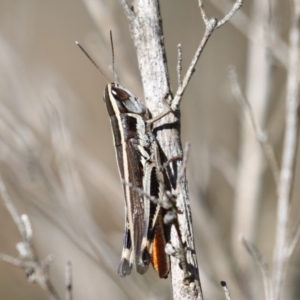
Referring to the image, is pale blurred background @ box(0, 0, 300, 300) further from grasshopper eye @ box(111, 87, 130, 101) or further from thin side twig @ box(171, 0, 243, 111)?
thin side twig @ box(171, 0, 243, 111)

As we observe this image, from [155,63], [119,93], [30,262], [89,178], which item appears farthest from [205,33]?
[89,178]

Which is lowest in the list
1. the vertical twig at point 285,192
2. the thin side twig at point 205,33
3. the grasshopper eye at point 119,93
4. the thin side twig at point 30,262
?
the thin side twig at point 30,262

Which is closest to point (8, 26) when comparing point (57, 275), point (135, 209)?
point (57, 275)

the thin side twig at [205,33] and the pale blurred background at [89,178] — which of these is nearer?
the thin side twig at [205,33]

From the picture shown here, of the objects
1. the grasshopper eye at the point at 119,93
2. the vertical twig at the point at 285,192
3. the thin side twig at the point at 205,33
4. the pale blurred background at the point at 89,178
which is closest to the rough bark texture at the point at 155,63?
the thin side twig at the point at 205,33

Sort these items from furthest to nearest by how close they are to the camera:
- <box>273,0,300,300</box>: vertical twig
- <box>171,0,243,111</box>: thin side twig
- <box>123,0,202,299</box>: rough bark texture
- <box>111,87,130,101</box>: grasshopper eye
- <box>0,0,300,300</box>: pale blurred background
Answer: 1. <box>0,0,300,300</box>: pale blurred background
2. <box>111,87,130,101</box>: grasshopper eye
3. <box>123,0,202,299</box>: rough bark texture
4. <box>171,0,243,111</box>: thin side twig
5. <box>273,0,300,300</box>: vertical twig

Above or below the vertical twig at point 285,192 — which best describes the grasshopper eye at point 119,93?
above

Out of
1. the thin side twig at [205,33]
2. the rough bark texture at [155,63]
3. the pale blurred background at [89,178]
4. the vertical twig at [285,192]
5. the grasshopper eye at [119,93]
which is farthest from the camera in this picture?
the pale blurred background at [89,178]

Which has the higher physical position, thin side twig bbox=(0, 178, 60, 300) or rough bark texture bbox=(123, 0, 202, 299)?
rough bark texture bbox=(123, 0, 202, 299)

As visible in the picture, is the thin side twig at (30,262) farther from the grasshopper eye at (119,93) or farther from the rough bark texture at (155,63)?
the grasshopper eye at (119,93)

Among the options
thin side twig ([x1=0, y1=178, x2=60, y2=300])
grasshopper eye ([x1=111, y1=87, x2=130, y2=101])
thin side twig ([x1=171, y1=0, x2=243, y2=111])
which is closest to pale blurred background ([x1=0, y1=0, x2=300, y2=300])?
grasshopper eye ([x1=111, y1=87, x2=130, y2=101])

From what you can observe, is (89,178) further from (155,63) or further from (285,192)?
(285,192)
